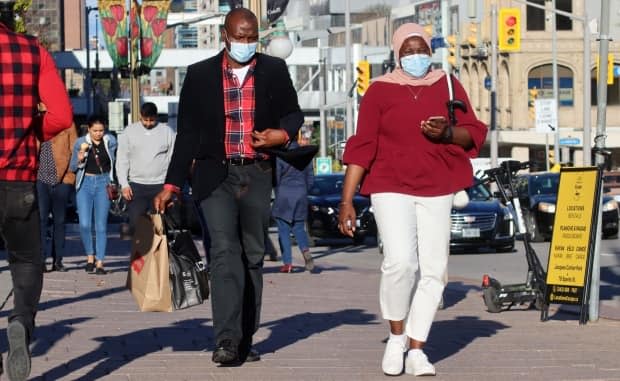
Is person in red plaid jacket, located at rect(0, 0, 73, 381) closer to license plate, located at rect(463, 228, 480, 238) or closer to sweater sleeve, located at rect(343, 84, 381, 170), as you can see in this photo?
sweater sleeve, located at rect(343, 84, 381, 170)

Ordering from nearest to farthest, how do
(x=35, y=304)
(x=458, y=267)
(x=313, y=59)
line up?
(x=35, y=304), (x=458, y=267), (x=313, y=59)

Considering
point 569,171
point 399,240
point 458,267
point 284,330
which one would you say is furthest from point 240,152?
point 458,267

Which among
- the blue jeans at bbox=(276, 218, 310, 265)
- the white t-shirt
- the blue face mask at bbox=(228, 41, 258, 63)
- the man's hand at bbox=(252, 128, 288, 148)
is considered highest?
the blue face mask at bbox=(228, 41, 258, 63)

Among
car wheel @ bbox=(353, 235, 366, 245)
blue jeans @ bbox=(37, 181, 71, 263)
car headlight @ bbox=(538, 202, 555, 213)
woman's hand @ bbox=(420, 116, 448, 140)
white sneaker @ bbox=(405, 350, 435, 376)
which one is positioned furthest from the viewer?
car headlight @ bbox=(538, 202, 555, 213)

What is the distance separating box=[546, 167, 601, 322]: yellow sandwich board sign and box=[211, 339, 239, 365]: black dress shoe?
13.0 feet

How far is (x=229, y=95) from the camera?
29.2ft

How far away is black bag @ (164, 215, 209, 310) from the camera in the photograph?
352 inches

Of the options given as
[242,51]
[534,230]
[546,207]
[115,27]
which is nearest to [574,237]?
[242,51]

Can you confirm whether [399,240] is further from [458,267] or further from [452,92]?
[458,267]

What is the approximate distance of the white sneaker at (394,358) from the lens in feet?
28.4

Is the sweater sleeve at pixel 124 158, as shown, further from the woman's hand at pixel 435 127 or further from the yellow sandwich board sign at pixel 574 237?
the woman's hand at pixel 435 127

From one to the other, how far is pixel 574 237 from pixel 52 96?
5.82m

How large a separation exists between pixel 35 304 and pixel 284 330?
3.80 m

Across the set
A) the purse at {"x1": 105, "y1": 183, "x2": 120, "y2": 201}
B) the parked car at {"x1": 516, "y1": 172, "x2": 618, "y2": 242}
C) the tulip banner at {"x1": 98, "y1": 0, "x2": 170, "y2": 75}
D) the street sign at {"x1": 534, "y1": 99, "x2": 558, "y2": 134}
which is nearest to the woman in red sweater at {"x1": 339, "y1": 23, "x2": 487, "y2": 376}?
the purse at {"x1": 105, "y1": 183, "x2": 120, "y2": 201}
